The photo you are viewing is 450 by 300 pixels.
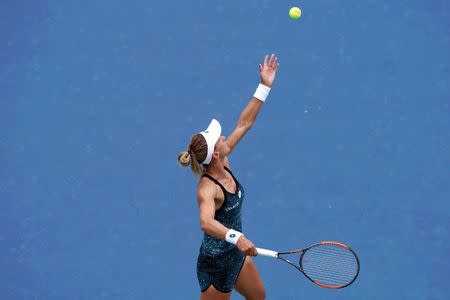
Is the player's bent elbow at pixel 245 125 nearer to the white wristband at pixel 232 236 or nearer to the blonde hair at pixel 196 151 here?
the blonde hair at pixel 196 151

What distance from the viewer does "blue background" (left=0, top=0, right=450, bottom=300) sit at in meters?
5.16

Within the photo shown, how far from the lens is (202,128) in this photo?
531cm

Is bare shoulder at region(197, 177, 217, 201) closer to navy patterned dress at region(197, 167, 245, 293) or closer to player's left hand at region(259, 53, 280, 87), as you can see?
navy patterned dress at region(197, 167, 245, 293)

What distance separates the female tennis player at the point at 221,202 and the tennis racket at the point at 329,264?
308 millimetres

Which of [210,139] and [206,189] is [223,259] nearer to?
[206,189]

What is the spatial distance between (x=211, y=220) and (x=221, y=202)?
13.3 inches

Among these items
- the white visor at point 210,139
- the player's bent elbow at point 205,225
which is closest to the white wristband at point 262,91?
the white visor at point 210,139

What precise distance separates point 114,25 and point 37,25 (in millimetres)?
501

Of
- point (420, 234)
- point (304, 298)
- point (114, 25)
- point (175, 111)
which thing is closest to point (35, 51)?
point (114, 25)

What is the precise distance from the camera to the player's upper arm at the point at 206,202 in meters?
3.89

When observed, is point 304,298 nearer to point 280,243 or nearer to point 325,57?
point 280,243

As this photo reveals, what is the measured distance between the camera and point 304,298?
5172mm

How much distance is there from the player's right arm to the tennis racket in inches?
17.2

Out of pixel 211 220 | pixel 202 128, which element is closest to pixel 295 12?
pixel 202 128
